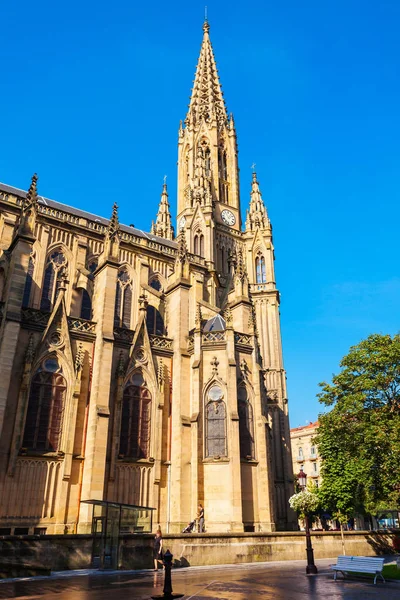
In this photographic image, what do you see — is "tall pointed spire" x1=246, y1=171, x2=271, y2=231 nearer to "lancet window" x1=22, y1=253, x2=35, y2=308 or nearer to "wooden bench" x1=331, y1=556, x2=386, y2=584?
"lancet window" x1=22, y1=253, x2=35, y2=308

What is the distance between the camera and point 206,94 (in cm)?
5838

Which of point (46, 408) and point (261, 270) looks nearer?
point (46, 408)

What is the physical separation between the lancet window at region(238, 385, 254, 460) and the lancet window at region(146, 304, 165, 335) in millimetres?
7990

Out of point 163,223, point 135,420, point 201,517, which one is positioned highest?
point 163,223

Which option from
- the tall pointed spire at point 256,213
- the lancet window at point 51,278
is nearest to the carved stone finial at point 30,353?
the lancet window at point 51,278

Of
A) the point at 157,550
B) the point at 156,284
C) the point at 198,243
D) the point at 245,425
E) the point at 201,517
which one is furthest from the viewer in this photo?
the point at 198,243

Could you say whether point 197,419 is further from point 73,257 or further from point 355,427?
point 73,257

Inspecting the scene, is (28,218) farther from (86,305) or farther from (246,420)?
(246,420)

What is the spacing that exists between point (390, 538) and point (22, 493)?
17679mm

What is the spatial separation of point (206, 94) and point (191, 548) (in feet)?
175

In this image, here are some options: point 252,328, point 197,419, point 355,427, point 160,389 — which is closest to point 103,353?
point 160,389

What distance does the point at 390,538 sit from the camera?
24.0 metres

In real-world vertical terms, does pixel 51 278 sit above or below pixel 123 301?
above

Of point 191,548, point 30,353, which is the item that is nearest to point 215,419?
point 191,548
